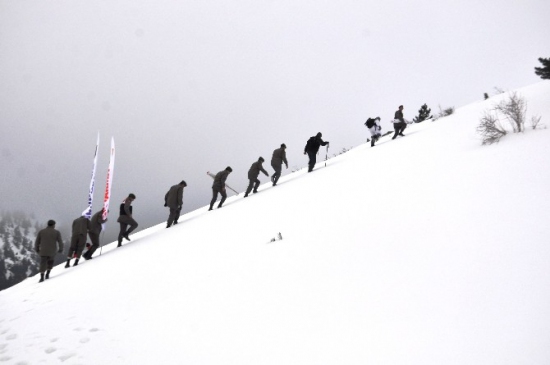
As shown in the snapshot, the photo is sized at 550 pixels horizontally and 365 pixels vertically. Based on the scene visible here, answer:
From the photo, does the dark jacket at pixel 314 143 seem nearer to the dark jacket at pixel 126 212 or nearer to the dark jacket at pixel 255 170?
the dark jacket at pixel 255 170

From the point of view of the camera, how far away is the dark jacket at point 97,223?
30.9 ft

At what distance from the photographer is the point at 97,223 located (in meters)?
9.54

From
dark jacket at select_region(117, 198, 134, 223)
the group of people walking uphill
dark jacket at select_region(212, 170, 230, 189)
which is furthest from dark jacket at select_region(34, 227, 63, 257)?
the group of people walking uphill

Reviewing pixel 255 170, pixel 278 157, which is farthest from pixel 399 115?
pixel 255 170

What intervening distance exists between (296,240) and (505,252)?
108 inches

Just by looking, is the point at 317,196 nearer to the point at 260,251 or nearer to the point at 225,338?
the point at 260,251

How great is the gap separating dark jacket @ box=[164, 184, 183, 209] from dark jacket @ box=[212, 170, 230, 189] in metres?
1.37

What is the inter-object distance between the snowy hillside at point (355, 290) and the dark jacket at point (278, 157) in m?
5.76

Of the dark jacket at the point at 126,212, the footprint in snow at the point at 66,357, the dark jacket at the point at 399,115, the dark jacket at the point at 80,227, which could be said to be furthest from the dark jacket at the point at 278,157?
the footprint in snow at the point at 66,357

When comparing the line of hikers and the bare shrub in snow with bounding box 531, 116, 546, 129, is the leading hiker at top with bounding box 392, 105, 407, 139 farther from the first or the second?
the bare shrub in snow with bounding box 531, 116, 546, 129

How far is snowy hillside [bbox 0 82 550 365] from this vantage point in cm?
225

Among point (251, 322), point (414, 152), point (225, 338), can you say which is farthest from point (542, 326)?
point (414, 152)

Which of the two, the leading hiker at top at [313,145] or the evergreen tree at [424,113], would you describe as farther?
the evergreen tree at [424,113]

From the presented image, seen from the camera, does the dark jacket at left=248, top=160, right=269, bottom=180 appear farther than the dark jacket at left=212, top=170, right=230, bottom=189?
Yes
